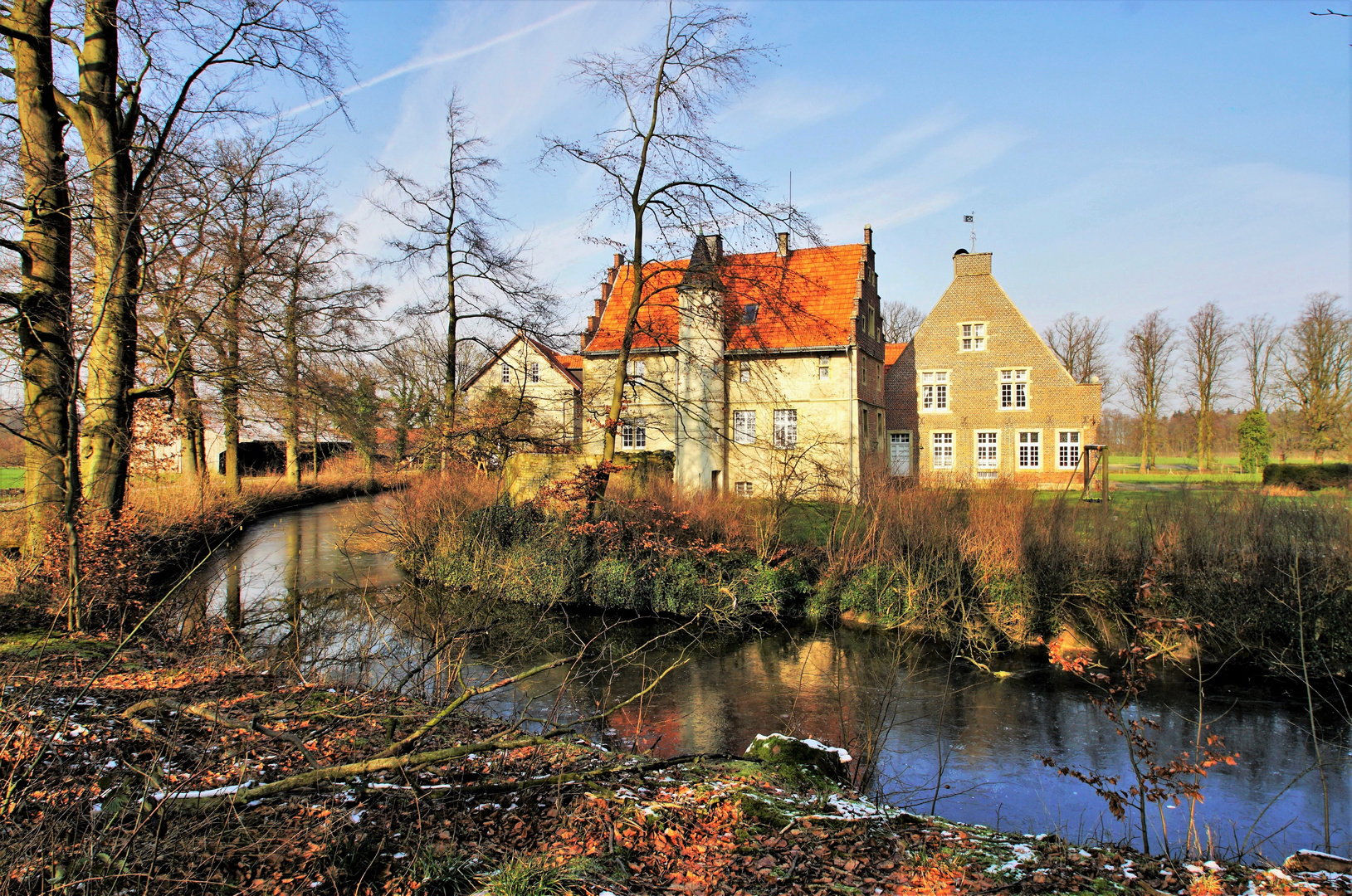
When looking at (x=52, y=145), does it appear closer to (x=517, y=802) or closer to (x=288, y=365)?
(x=288, y=365)

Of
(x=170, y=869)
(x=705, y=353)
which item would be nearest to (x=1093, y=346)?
(x=705, y=353)

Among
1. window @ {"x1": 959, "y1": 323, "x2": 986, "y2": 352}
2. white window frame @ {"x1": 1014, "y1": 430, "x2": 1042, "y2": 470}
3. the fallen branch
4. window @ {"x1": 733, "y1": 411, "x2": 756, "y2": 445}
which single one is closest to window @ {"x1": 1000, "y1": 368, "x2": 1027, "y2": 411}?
white window frame @ {"x1": 1014, "y1": 430, "x2": 1042, "y2": 470}

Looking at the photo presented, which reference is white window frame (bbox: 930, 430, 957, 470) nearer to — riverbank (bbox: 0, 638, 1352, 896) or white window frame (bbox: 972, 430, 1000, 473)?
white window frame (bbox: 972, 430, 1000, 473)

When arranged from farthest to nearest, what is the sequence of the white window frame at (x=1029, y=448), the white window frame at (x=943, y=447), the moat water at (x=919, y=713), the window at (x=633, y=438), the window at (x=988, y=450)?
1. the white window frame at (x=943, y=447)
2. the window at (x=988, y=450)
3. the white window frame at (x=1029, y=448)
4. the window at (x=633, y=438)
5. the moat water at (x=919, y=713)

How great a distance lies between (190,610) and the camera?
8.19 m

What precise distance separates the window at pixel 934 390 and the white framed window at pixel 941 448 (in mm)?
1152

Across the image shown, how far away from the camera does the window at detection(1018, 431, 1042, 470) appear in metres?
30.9

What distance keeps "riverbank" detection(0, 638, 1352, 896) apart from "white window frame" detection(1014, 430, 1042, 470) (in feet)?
94.7

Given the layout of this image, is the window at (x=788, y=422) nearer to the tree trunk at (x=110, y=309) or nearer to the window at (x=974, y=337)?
the window at (x=974, y=337)

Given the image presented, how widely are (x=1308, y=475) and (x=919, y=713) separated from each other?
80.1ft

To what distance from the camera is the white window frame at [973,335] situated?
104 ft

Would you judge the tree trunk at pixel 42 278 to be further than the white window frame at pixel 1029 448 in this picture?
No

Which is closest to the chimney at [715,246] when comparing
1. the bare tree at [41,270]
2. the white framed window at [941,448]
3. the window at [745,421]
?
the bare tree at [41,270]

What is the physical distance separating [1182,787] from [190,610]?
9.12 meters
